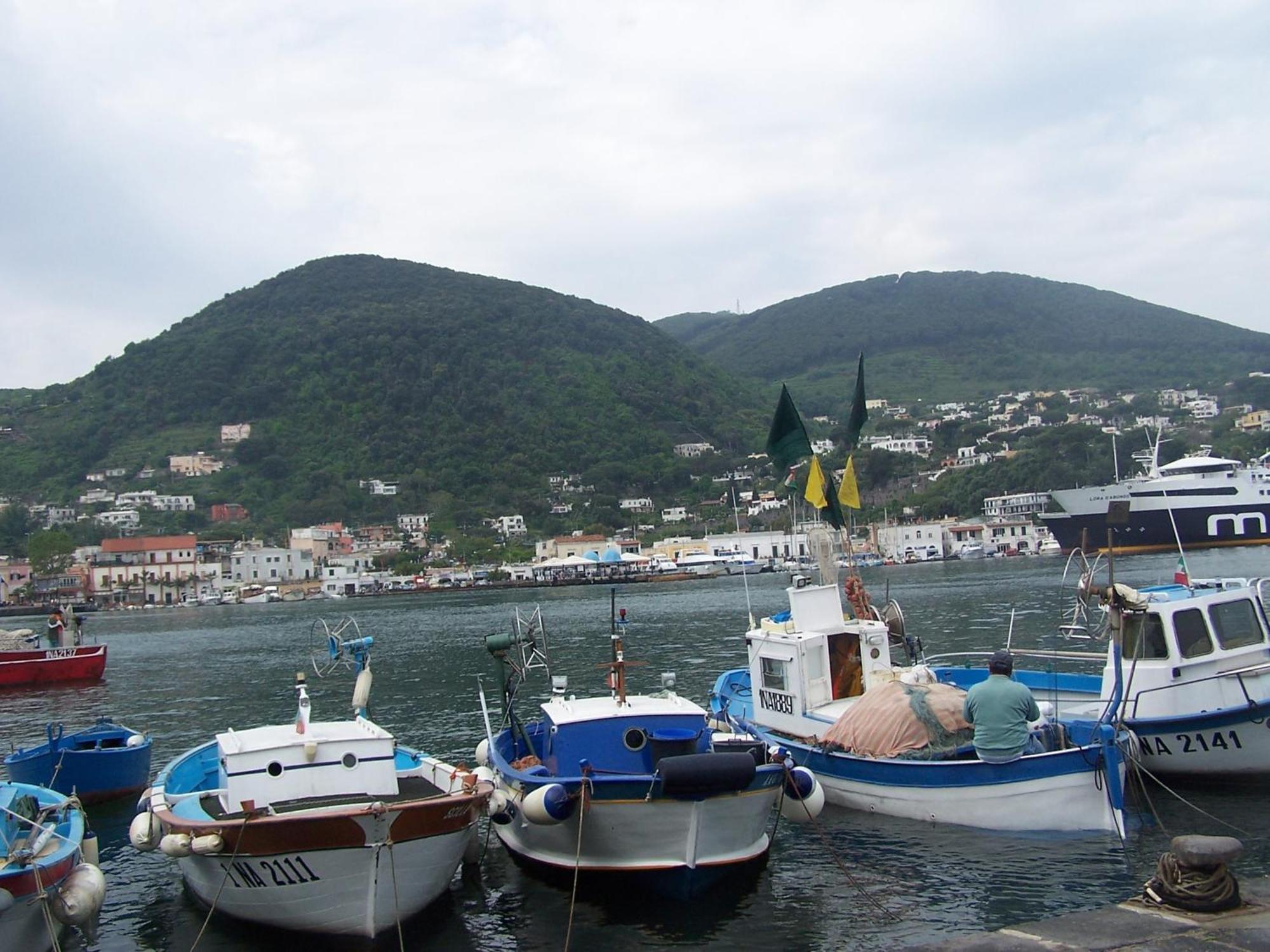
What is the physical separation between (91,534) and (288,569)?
36.6 metres

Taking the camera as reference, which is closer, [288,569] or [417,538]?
[288,569]

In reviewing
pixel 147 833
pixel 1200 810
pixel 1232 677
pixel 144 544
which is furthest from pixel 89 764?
pixel 144 544

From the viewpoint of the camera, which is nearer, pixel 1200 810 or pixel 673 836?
pixel 673 836

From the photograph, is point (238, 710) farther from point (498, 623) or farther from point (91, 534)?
point (91, 534)

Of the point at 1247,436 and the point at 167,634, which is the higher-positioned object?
the point at 1247,436

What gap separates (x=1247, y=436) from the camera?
531 ft

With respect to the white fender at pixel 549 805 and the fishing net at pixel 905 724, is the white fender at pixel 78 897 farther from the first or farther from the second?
the fishing net at pixel 905 724

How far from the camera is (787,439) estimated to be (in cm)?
1981

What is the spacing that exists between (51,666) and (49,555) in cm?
10710

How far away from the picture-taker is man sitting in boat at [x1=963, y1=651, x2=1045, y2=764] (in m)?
13.5

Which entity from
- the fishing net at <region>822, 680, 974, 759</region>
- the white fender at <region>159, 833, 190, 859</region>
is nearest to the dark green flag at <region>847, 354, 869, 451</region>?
the fishing net at <region>822, 680, 974, 759</region>

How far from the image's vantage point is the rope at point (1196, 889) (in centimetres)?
841

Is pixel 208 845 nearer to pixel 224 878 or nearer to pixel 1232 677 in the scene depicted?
pixel 224 878

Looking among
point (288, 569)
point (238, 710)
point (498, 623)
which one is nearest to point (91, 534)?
point (288, 569)
